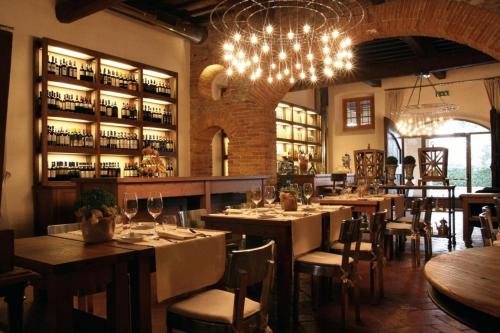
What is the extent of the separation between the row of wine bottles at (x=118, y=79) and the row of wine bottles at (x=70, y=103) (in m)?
0.45

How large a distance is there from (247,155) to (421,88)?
7040 millimetres

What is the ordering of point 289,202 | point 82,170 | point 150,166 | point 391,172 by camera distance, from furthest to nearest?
point 391,172 → point 82,170 → point 150,166 → point 289,202

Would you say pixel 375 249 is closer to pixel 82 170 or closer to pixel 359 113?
pixel 82 170

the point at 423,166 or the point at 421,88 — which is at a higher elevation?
the point at 421,88

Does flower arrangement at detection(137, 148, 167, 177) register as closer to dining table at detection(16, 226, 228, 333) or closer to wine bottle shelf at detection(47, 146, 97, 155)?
wine bottle shelf at detection(47, 146, 97, 155)

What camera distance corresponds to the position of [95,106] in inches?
250

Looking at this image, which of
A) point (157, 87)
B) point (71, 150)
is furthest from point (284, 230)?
point (157, 87)

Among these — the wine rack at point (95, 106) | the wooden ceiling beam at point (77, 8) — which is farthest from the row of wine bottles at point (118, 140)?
the wooden ceiling beam at point (77, 8)

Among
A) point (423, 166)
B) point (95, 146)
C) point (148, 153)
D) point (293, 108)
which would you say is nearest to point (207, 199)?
point (148, 153)

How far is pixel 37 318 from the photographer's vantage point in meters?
2.07

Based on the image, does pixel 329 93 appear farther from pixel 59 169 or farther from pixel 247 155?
pixel 59 169

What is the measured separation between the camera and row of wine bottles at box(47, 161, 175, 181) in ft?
19.3

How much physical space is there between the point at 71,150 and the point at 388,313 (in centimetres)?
480

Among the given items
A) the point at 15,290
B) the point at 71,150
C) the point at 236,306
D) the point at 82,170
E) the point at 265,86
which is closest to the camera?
the point at 15,290
